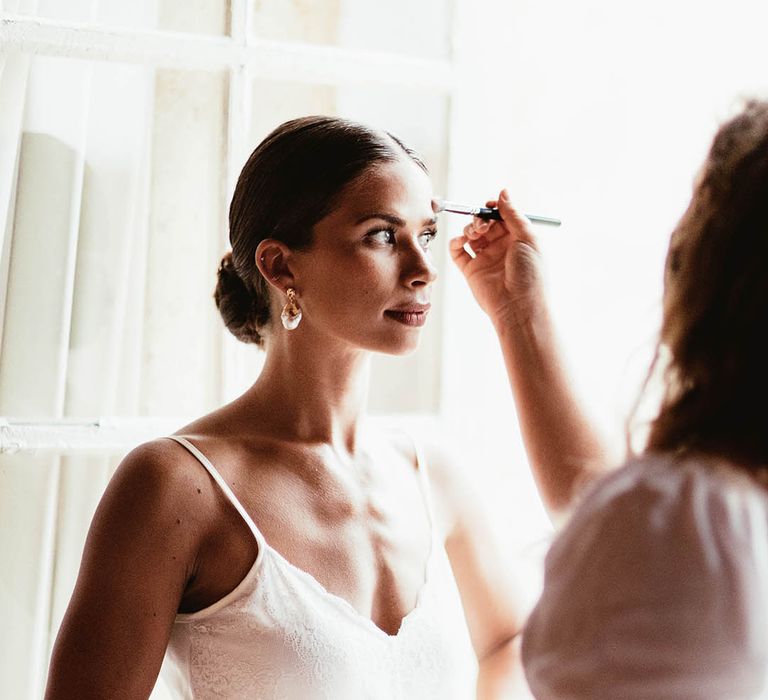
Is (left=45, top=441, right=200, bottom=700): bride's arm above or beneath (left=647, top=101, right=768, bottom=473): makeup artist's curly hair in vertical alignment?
beneath

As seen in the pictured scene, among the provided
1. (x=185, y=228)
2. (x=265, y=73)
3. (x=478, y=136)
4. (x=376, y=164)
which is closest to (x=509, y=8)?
(x=478, y=136)

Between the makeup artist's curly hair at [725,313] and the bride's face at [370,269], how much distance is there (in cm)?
56

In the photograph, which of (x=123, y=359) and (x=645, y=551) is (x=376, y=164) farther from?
(x=645, y=551)

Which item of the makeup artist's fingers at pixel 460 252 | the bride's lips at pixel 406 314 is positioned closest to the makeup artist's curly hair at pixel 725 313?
the bride's lips at pixel 406 314

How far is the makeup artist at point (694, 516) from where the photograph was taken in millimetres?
647

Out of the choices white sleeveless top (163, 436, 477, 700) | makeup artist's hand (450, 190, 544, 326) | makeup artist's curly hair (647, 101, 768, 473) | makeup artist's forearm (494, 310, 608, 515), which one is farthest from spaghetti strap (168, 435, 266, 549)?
makeup artist's curly hair (647, 101, 768, 473)

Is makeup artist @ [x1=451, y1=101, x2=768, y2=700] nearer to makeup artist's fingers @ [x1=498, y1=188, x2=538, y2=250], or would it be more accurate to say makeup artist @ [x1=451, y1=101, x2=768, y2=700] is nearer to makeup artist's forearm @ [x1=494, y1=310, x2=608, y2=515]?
makeup artist's forearm @ [x1=494, y1=310, x2=608, y2=515]

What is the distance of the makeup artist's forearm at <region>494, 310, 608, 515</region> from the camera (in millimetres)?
1153

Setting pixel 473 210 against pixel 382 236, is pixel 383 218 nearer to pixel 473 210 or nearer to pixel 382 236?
pixel 382 236

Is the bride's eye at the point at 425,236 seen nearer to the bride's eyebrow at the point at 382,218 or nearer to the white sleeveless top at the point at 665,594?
the bride's eyebrow at the point at 382,218

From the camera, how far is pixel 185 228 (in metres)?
1.51

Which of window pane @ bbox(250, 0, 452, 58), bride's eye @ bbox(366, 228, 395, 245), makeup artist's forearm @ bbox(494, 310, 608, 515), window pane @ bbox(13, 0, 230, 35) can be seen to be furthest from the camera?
window pane @ bbox(250, 0, 452, 58)

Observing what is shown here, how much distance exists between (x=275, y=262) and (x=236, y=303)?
0.13 m

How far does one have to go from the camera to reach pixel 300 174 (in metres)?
1.25
